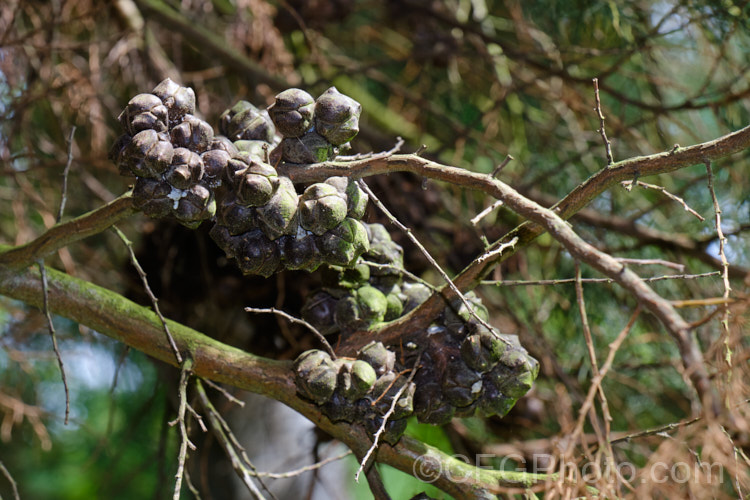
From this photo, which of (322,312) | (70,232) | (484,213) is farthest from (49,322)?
(484,213)

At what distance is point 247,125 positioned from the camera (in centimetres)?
133

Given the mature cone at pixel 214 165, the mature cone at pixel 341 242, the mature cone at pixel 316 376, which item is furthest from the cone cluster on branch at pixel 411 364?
the mature cone at pixel 214 165

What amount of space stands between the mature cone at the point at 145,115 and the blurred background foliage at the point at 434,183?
91 centimetres

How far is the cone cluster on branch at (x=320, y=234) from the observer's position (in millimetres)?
1144

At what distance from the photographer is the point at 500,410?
1381 mm

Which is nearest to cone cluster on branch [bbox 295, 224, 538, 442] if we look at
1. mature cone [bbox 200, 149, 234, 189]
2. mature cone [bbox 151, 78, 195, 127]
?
mature cone [bbox 200, 149, 234, 189]

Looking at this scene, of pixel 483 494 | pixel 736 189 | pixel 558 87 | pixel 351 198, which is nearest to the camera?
pixel 351 198

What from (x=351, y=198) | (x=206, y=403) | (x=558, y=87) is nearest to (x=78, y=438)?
(x=206, y=403)

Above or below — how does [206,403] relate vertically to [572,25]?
below

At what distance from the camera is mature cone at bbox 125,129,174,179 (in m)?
1.11

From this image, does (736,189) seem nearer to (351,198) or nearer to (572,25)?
(572,25)

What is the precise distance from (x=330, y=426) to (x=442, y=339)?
0.97ft

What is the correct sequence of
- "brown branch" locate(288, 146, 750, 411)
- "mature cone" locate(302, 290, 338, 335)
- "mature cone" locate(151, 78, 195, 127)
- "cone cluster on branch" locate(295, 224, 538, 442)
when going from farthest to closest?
"mature cone" locate(302, 290, 338, 335), "cone cluster on branch" locate(295, 224, 538, 442), "mature cone" locate(151, 78, 195, 127), "brown branch" locate(288, 146, 750, 411)

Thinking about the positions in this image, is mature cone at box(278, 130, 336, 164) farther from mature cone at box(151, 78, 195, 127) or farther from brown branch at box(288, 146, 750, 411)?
mature cone at box(151, 78, 195, 127)
